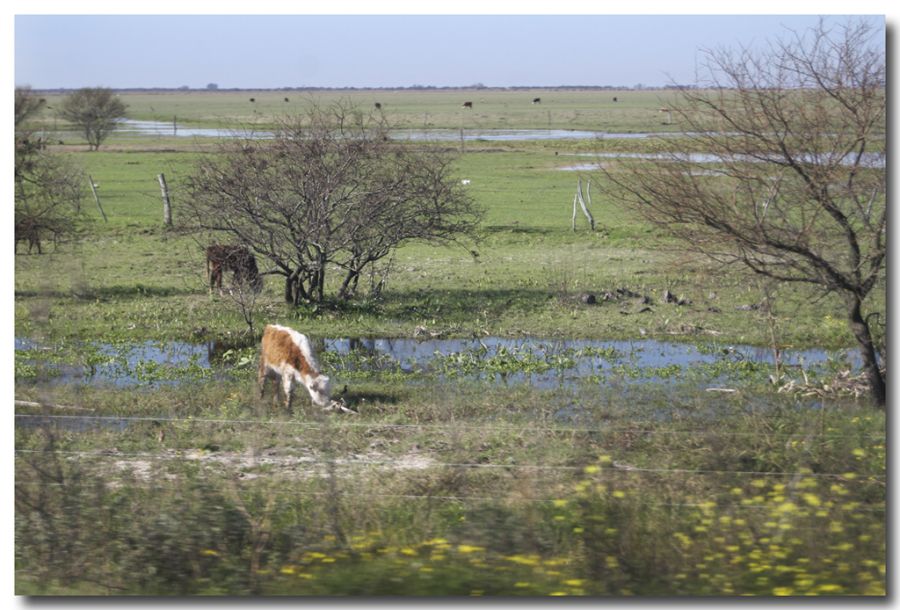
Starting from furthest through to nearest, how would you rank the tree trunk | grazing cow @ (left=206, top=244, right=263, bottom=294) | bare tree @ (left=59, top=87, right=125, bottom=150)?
bare tree @ (left=59, top=87, right=125, bottom=150) < grazing cow @ (left=206, top=244, right=263, bottom=294) < the tree trunk

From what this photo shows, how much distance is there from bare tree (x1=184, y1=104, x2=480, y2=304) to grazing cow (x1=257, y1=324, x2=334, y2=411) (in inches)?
237

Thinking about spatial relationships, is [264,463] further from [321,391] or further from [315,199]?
[315,199]

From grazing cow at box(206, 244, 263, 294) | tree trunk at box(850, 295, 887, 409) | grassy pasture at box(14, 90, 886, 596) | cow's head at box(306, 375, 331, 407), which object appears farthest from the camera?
grazing cow at box(206, 244, 263, 294)

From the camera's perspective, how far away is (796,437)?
901 centimetres

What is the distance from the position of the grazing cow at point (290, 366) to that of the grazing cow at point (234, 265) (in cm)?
620

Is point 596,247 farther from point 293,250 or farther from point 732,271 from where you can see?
point 732,271

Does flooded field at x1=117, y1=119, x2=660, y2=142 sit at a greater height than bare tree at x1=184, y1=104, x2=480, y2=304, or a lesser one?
greater

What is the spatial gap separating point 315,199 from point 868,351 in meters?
10.6

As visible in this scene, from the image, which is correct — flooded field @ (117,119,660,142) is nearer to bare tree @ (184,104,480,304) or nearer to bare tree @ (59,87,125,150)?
bare tree @ (59,87,125,150)

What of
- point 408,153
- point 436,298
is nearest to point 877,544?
point 436,298

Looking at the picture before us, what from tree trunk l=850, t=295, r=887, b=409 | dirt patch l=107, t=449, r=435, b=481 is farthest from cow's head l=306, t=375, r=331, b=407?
tree trunk l=850, t=295, r=887, b=409

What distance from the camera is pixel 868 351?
1241cm

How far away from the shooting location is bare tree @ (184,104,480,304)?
63.0 ft

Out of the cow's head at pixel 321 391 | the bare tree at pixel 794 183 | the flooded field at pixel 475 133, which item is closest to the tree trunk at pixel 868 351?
the bare tree at pixel 794 183
